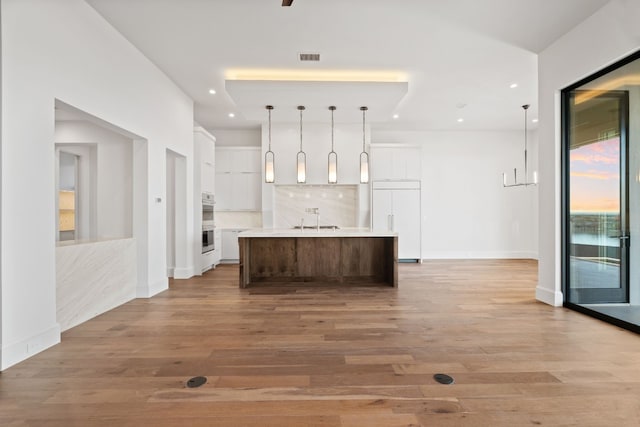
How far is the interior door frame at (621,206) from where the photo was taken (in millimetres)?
3262

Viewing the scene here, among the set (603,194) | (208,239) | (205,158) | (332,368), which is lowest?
(332,368)

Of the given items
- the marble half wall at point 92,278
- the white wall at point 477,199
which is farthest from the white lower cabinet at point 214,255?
the white wall at point 477,199

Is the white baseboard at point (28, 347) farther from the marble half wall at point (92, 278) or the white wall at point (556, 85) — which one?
the white wall at point (556, 85)

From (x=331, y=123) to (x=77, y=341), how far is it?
5.66 meters

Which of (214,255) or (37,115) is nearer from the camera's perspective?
(37,115)

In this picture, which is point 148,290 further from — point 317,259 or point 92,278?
point 317,259

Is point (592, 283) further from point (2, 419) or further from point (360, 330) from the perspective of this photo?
point (2, 419)

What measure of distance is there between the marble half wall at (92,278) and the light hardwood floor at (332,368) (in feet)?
0.61

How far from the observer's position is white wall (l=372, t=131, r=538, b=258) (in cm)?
806

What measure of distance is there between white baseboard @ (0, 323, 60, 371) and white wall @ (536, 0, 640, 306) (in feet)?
16.3

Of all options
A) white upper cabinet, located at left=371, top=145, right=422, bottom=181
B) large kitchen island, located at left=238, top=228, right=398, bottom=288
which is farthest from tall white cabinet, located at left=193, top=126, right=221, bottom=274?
white upper cabinet, located at left=371, top=145, right=422, bottom=181

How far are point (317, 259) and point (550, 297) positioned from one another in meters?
3.03

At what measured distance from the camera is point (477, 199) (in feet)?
26.6

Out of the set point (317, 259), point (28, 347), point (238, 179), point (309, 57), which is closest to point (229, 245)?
point (238, 179)
